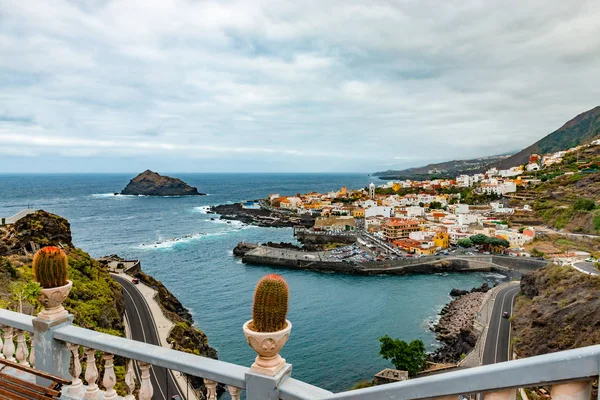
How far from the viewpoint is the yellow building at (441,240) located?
123ft

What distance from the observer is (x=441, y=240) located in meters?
37.9

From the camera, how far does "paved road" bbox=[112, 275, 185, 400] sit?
10766mm

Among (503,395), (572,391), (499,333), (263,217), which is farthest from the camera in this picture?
(263,217)

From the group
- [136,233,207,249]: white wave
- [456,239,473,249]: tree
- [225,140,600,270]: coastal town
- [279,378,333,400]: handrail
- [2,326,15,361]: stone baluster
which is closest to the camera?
[279,378,333,400]: handrail

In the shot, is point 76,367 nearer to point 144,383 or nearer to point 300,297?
point 144,383

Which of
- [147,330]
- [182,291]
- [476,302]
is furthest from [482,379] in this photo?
[182,291]

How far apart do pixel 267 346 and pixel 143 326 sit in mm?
15519

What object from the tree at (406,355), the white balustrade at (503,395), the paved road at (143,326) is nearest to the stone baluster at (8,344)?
the white balustrade at (503,395)

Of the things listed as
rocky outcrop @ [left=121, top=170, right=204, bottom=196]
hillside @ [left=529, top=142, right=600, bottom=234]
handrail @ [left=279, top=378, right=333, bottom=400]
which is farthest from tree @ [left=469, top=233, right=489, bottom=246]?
rocky outcrop @ [left=121, top=170, right=204, bottom=196]

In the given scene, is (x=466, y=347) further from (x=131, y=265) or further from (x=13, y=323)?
(x=131, y=265)

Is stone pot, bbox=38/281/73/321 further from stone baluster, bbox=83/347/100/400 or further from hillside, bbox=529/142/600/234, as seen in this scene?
hillside, bbox=529/142/600/234

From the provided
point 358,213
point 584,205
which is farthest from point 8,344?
point 358,213


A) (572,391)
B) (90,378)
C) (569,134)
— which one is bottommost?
(90,378)

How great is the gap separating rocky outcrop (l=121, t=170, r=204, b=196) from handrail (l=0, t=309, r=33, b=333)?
9910 centimetres
